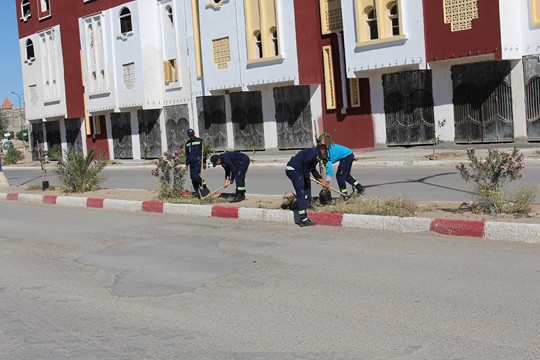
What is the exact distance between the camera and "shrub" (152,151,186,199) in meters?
14.2

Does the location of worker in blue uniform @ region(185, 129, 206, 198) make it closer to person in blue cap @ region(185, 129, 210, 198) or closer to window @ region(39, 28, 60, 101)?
person in blue cap @ region(185, 129, 210, 198)

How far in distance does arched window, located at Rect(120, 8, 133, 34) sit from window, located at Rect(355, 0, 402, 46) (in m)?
15.1

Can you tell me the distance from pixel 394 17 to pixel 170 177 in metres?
12.7

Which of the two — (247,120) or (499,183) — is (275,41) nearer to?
(247,120)

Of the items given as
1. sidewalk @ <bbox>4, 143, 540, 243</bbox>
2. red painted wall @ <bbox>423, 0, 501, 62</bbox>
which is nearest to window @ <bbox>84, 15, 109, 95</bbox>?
sidewalk @ <bbox>4, 143, 540, 243</bbox>

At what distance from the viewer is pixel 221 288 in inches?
274

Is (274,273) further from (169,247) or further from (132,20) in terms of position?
(132,20)

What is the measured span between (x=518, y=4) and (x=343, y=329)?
18.8 m

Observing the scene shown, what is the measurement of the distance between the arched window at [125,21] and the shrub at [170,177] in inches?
903

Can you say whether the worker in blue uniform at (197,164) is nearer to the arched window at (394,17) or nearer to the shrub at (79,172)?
the shrub at (79,172)

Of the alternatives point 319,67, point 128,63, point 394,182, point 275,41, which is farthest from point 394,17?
point 128,63

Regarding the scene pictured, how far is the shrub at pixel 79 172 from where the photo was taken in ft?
57.4

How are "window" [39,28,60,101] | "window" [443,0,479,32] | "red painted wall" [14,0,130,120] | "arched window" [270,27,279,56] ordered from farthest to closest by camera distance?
1. "window" [39,28,60,101]
2. "red painted wall" [14,0,130,120]
3. "arched window" [270,27,279,56]
4. "window" [443,0,479,32]

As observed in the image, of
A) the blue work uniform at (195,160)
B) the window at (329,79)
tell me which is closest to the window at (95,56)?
the window at (329,79)
